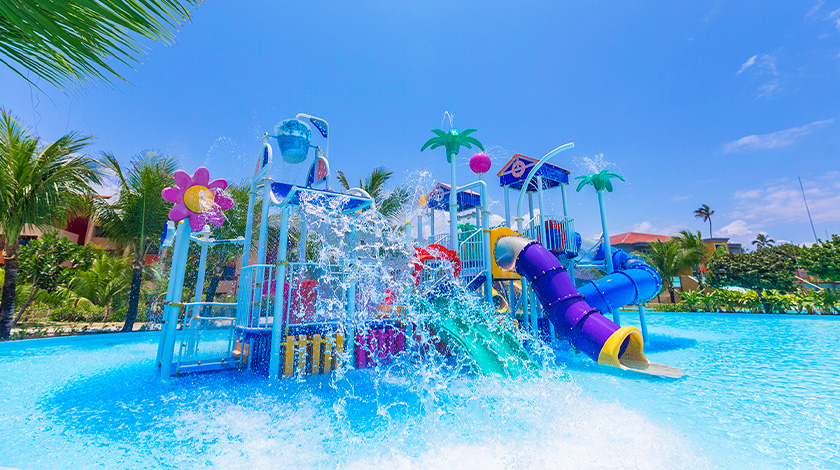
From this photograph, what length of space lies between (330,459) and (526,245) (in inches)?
244

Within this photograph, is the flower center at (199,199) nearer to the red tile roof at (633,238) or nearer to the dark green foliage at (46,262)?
the dark green foliage at (46,262)

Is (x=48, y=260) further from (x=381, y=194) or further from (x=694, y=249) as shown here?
(x=694, y=249)

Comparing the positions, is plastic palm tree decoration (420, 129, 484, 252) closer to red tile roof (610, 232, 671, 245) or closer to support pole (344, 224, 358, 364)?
support pole (344, 224, 358, 364)

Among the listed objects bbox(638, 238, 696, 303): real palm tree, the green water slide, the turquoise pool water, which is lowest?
the turquoise pool water

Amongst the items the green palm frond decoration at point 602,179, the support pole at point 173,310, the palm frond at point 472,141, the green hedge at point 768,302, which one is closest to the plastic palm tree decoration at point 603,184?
the green palm frond decoration at point 602,179

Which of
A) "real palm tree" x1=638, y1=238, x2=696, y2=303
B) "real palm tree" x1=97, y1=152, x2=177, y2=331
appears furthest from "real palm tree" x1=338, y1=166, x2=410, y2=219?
"real palm tree" x1=638, y1=238, x2=696, y2=303

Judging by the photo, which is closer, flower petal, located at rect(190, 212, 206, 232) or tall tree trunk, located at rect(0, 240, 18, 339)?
flower petal, located at rect(190, 212, 206, 232)

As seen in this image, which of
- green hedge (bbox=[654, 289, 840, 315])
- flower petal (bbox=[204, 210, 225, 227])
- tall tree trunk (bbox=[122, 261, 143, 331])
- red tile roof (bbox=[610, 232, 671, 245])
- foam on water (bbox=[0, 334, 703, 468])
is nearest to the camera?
foam on water (bbox=[0, 334, 703, 468])

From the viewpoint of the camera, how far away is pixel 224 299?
64.9 feet

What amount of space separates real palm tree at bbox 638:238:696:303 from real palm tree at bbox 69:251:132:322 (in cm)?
3350

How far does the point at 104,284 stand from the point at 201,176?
14979mm

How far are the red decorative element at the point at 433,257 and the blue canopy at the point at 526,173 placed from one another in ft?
13.9

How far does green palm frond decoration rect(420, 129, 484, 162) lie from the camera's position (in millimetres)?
9914

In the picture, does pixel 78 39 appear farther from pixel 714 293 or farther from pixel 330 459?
pixel 714 293
